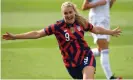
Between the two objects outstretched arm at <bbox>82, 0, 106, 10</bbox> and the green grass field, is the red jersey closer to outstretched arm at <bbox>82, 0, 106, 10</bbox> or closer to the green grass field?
outstretched arm at <bbox>82, 0, 106, 10</bbox>

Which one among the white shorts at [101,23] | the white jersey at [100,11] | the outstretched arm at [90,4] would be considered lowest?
the white shorts at [101,23]

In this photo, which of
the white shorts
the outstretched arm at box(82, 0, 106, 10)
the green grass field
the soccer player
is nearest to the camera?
the soccer player

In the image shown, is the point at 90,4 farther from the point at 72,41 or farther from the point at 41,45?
A: the point at 41,45

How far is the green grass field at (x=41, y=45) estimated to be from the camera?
9312mm

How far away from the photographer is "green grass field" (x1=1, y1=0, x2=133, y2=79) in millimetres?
9312

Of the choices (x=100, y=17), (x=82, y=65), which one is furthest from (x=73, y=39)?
(x=100, y=17)

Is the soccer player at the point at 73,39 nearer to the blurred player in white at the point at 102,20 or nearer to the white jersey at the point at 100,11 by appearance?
the blurred player in white at the point at 102,20

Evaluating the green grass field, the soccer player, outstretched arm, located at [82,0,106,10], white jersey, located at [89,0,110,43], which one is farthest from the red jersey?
the green grass field

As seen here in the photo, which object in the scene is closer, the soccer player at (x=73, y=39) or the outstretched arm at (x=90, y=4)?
the soccer player at (x=73, y=39)

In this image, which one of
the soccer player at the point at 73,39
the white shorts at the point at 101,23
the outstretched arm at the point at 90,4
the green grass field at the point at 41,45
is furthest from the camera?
the green grass field at the point at 41,45

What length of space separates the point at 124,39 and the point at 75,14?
13.4 ft

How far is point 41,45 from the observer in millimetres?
11047

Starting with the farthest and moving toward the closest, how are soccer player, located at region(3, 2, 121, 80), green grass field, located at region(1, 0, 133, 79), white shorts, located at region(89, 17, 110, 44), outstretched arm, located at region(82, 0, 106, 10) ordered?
green grass field, located at region(1, 0, 133, 79) → white shorts, located at region(89, 17, 110, 44) → outstretched arm, located at region(82, 0, 106, 10) → soccer player, located at region(3, 2, 121, 80)

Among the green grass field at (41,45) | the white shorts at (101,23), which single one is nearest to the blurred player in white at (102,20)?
the white shorts at (101,23)
